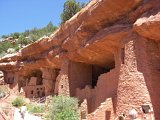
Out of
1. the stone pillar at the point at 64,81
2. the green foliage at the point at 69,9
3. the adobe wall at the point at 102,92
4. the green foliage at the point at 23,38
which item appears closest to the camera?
the adobe wall at the point at 102,92

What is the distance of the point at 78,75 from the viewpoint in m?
20.9

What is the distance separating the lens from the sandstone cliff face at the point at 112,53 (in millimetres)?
13626

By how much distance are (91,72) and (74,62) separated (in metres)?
1.74

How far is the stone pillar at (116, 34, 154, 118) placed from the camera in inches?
531

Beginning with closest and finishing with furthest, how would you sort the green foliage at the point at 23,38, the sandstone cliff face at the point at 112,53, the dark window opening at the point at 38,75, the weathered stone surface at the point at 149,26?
the weathered stone surface at the point at 149,26
the sandstone cliff face at the point at 112,53
the dark window opening at the point at 38,75
the green foliage at the point at 23,38

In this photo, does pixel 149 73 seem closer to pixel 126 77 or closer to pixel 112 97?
pixel 126 77

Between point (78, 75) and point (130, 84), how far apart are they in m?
7.15

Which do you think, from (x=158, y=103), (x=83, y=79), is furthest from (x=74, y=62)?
(x=158, y=103)

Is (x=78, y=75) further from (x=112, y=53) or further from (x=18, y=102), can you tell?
(x=18, y=102)

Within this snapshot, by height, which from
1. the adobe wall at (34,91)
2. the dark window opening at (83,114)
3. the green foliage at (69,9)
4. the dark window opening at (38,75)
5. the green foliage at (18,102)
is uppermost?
the green foliage at (69,9)

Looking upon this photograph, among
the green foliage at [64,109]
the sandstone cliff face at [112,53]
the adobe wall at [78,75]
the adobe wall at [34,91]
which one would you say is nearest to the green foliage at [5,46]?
the adobe wall at [34,91]

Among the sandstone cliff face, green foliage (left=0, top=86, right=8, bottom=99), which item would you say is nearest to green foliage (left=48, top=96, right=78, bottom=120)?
the sandstone cliff face

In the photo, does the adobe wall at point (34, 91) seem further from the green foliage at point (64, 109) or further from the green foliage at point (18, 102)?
the green foliage at point (64, 109)

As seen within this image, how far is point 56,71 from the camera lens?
81.3 feet
